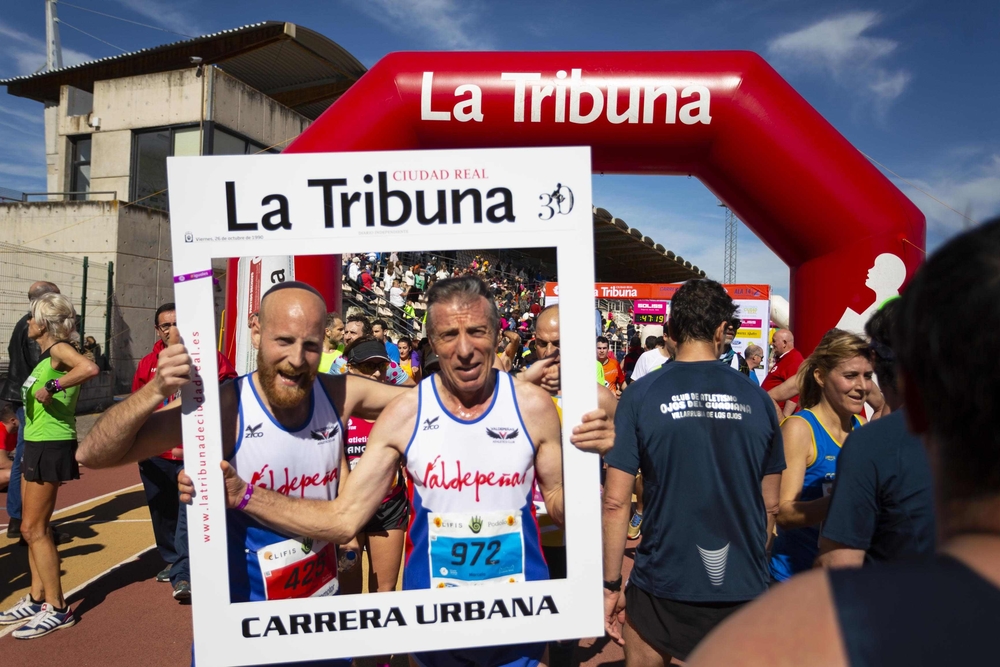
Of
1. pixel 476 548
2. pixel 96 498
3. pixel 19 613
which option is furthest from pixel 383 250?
pixel 96 498

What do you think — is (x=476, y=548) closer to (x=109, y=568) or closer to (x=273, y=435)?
(x=273, y=435)

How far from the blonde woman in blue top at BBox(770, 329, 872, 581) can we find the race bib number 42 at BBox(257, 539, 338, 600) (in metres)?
1.79

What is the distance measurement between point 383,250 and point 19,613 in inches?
156

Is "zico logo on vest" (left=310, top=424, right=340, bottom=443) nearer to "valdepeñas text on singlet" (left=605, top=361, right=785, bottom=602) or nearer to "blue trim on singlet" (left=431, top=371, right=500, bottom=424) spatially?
"blue trim on singlet" (left=431, top=371, right=500, bottom=424)

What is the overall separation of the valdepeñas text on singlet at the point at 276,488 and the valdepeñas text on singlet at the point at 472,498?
0.30 meters

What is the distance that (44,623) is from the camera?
3.91 metres

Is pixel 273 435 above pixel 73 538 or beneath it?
above

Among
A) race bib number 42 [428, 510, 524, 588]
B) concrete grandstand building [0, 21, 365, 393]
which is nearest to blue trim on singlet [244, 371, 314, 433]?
race bib number 42 [428, 510, 524, 588]

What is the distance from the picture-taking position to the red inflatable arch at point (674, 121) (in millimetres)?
4562

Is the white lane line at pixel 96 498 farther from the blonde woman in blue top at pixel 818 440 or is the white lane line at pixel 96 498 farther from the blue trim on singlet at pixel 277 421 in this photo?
the blonde woman in blue top at pixel 818 440

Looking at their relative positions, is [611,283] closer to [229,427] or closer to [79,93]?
[229,427]

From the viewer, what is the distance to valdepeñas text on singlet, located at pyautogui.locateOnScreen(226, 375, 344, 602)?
6.33ft

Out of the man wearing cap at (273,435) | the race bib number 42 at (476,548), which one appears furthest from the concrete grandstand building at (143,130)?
the race bib number 42 at (476,548)

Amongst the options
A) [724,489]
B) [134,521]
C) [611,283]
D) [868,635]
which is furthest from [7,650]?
[611,283]
